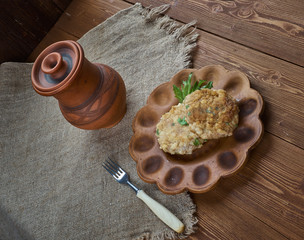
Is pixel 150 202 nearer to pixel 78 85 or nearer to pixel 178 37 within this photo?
pixel 78 85

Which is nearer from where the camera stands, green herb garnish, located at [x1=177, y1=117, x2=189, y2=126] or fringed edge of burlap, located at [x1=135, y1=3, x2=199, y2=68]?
green herb garnish, located at [x1=177, y1=117, x2=189, y2=126]

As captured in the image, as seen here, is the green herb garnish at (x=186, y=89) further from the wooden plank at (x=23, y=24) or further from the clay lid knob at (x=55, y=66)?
the wooden plank at (x=23, y=24)

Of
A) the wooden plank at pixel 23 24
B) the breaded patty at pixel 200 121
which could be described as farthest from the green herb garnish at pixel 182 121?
the wooden plank at pixel 23 24

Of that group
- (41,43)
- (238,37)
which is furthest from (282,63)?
(41,43)

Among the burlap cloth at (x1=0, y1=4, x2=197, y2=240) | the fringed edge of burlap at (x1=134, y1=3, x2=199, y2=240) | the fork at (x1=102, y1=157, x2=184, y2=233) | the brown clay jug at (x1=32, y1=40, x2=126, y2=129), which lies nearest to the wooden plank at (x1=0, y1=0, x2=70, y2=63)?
the burlap cloth at (x1=0, y1=4, x2=197, y2=240)

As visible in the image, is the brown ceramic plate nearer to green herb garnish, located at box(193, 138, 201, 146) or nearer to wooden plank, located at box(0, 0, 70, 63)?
green herb garnish, located at box(193, 138, 201, 146)

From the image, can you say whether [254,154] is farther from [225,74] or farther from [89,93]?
[89,93]

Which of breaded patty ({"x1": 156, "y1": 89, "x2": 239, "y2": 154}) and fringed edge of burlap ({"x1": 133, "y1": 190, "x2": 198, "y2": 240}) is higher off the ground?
breaded patty ({"x1": 156, "y1": 89, "x2": 239, "y2": 154})
